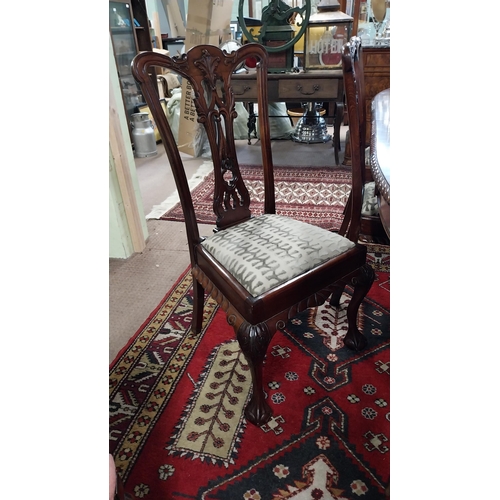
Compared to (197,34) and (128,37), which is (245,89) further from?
(128,37)

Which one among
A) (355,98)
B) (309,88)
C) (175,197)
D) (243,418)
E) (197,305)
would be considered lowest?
(243,418)

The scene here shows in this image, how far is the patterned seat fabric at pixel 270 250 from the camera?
3.62 feet

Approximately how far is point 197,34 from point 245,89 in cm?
112

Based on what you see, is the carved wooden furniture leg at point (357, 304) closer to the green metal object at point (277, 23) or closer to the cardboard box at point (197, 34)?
the green metal object at point (277, 23)

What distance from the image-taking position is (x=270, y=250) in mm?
1181

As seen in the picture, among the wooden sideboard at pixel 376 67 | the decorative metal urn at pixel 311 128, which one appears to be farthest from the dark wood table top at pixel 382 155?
the decorative metal urn at pixel 311 128

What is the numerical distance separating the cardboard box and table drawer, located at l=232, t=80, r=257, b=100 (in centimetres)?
72

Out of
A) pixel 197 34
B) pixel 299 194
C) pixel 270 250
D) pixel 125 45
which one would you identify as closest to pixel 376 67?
pixel 299 194

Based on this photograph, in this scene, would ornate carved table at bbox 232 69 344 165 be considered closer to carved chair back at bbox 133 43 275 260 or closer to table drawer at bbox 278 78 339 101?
table drawer at bbox 278 78 339 101

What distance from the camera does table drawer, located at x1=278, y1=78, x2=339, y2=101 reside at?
126 inches

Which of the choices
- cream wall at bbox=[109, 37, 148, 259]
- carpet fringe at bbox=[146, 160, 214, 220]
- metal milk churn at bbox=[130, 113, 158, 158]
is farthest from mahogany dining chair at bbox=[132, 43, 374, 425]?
metal milk churn at bbox=[130, 113, 158, 158]

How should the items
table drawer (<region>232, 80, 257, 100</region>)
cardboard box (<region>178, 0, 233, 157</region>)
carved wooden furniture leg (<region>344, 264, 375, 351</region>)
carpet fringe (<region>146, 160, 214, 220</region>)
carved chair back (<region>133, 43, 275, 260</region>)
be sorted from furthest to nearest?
1. cardboard box (<region>178, 0, 233, 157</region>)
2. table drawer (<region>232, 80, 257, 100</region>)
3. carpet fringe (<region>146, 160, 214, 220</region>)
4. carved wooden furniture leg (<region>344, 264, 375, 351</region>)
5. carved chair back (<region>133, 43, 275, 260</region>)
